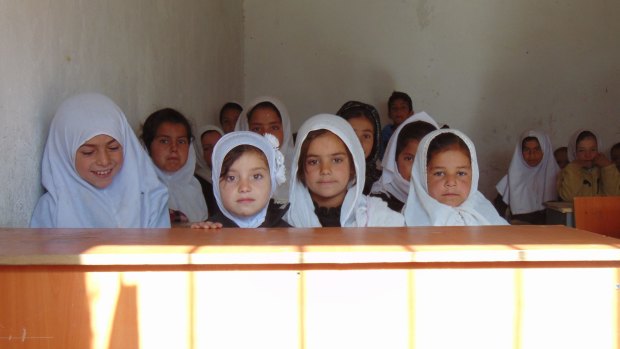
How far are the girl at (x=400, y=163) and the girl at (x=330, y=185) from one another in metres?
0.65

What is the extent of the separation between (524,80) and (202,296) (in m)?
6.06

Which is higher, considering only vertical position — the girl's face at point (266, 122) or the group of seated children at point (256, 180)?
the girl's face at point (266, 122)

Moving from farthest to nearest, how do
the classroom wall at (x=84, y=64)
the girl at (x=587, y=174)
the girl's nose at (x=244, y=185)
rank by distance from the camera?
the girl at (x=587, y=174), the girl's nose at (x=244, y=185), the classroom wall at (x=84, y=64)

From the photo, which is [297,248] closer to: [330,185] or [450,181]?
[330,185]

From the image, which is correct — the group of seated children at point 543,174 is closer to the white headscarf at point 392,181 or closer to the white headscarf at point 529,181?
the white headscarf at point 529,181

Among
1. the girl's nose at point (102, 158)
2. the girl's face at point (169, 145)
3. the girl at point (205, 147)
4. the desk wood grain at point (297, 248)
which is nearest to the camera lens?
the desk wood grain at point (297, 248)

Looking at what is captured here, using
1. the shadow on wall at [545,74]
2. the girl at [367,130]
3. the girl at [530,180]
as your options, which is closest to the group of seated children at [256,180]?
the girl at [367,130]

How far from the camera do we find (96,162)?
2646 mm

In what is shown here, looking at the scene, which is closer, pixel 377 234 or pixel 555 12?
pixel 377 234

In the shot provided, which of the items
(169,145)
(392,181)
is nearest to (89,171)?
(169,145)

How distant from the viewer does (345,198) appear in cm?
273

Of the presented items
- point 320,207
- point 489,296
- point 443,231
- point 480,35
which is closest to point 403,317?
point 489,296

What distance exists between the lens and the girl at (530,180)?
645 cm

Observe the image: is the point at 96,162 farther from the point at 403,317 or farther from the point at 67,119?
the point at 403,317
